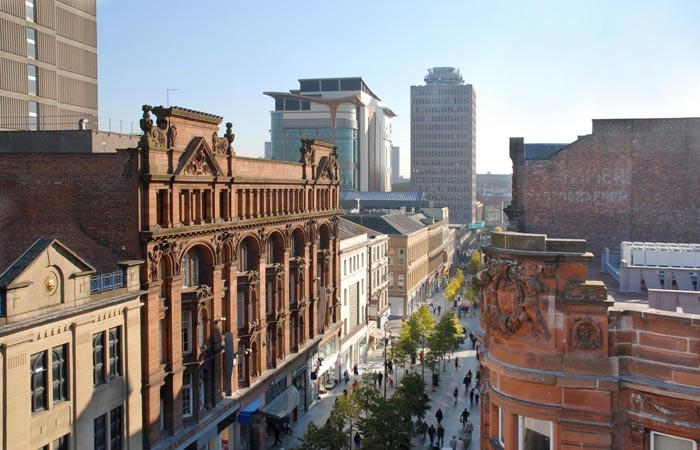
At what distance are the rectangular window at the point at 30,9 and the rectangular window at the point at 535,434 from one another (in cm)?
4908

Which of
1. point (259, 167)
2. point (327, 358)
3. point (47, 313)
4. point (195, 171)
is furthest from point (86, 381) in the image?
point (327, 358)

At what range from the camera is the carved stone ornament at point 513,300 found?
16.8 m

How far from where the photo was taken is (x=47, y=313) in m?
25.8

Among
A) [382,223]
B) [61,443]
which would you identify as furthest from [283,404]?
[382,223]

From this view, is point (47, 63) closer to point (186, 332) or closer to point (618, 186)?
point (186, 332)

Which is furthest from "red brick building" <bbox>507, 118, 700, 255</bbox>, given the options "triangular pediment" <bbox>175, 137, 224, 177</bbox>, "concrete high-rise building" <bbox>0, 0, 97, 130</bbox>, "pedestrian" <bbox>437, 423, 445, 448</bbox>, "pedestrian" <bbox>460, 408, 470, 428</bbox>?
"concrete high-rise building" <bbox>0, 0, 97, 130</bbox>

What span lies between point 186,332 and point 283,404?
12.6 metres

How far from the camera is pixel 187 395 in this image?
37.3 m

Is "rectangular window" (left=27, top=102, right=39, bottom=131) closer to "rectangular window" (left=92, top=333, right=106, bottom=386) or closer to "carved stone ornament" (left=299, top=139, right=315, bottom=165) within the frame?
"carved stone ornament" (left=299, top=139, right=315, bottom=165)

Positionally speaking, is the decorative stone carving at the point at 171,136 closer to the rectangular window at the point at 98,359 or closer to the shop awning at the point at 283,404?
the rectangular window at the point at 98,359

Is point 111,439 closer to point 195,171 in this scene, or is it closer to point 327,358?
point 195,171

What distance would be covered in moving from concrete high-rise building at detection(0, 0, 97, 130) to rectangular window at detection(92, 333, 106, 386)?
2759 cm

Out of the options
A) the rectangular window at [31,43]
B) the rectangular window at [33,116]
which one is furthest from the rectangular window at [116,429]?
the rectangular window at [31,43]

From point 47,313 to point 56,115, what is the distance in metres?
34.8
